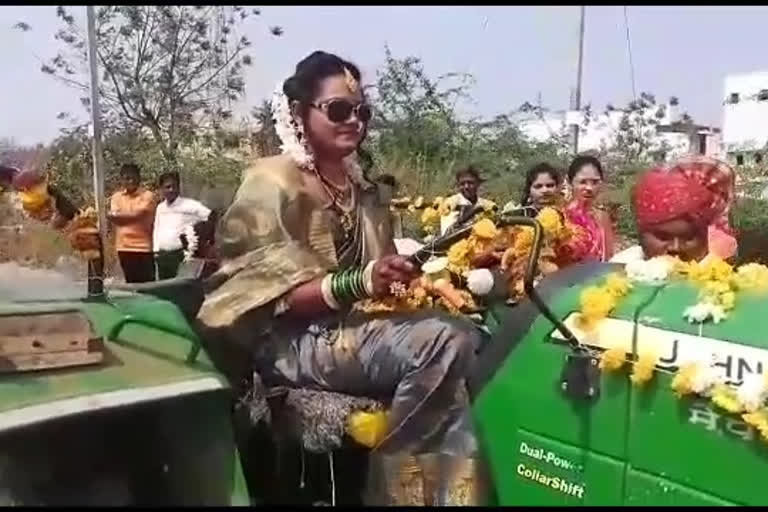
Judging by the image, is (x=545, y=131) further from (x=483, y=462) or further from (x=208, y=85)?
(x=483, y=462)

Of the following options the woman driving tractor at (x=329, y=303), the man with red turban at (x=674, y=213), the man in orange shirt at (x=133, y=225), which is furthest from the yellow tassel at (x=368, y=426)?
the man in orange shirt at (x=133, y=225)

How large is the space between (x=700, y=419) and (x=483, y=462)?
1.67 ft

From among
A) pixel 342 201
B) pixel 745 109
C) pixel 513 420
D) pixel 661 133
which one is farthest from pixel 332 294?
pixel 745 109

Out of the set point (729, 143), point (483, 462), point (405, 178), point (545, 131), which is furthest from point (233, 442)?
point (729, 143)

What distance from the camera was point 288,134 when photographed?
7.32 feet

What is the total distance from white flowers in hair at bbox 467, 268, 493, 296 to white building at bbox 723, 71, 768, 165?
38.7ft

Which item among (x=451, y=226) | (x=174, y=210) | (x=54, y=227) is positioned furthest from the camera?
(x=174, y=210)

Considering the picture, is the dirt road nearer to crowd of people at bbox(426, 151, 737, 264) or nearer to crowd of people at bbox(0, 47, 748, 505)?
crowd of people at bbox(0, 47, 748, 505)

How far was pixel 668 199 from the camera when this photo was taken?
2.36 metres

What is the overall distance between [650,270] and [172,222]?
7.31ft

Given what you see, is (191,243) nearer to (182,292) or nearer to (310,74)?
(182,292)

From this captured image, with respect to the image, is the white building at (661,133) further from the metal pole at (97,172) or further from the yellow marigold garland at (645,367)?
the yellow marigold garland at (645,367)

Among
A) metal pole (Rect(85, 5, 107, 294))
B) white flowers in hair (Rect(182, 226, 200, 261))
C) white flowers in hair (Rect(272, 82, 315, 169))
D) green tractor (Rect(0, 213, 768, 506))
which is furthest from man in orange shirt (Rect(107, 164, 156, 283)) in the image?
white flowers in hair (Rect(272, 82, 315, 169))

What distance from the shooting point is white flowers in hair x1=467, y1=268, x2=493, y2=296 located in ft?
7.82
